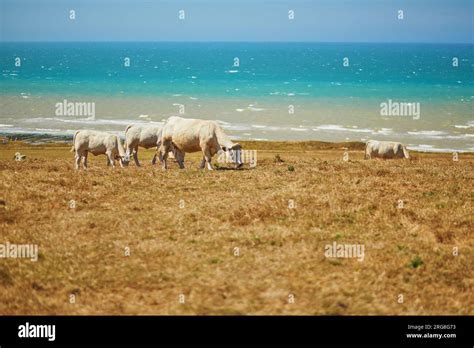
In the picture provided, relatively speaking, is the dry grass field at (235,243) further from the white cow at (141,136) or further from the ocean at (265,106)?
the ocean at (265,106)

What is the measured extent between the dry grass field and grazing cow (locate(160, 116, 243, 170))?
3087mm

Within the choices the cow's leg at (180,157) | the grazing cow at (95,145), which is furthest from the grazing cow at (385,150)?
the grazing cow at (95,145)

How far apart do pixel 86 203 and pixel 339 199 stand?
8.89 m

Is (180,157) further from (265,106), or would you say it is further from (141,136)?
(265,106)

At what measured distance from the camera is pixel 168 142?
1181 inches

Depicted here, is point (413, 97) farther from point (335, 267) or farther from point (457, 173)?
point (335, 267)

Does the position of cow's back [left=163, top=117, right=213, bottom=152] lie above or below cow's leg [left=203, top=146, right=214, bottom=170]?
above

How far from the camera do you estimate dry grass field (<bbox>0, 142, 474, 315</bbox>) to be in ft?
41.6

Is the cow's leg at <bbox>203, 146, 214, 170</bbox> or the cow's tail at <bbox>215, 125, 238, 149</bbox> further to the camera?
the cow's leg at <bbox>203, 146, 214, 170</bbox>

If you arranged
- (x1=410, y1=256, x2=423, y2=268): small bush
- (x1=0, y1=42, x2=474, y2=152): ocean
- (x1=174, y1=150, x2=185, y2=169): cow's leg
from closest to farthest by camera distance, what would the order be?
(x1=410, y1=256, x2=423, y2=268): small bush, (x1=174, y1=150, x2=185, y2=169): cow's leg, (x1=0, y1=42, x2=474, y2=152): ocean

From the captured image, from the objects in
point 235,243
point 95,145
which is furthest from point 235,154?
point 235,243

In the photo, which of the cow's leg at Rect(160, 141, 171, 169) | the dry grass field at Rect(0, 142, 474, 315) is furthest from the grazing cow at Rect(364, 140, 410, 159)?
the cow's leg at Rect(160, 141, 171, 169)

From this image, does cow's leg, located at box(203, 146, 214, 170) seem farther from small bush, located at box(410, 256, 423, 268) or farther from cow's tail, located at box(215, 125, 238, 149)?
small bush, located at box(410, 256, 423, 268)

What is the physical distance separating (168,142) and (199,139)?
2.77 metres
